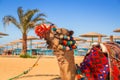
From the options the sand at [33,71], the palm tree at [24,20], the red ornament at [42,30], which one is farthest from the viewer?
the palm tree at [24,20]

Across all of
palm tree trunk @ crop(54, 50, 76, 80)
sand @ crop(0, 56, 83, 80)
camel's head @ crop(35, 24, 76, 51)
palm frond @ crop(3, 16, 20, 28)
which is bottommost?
sand @ crop(0, 56, 83, 80)

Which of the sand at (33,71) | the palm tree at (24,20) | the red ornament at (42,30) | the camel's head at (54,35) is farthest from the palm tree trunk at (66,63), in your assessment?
the palm tree at (24,20)

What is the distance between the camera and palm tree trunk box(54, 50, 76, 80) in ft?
12.9

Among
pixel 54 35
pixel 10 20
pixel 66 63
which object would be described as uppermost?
pixel 10 20

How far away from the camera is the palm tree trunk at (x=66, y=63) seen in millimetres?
3926

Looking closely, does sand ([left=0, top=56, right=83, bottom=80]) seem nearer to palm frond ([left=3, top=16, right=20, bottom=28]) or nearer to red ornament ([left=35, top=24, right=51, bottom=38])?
red ornament ([left=35, top=24, right=51, bottom=38])

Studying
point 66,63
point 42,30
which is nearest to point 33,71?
point 66,63

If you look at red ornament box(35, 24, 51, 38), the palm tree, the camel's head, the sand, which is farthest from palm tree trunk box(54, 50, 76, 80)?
the palm tree

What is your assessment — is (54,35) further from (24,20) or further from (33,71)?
(24,20)

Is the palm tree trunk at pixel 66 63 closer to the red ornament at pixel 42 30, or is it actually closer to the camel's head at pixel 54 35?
the camel's head at pixel 54 35

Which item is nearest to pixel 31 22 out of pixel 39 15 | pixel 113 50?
pixel 39 15

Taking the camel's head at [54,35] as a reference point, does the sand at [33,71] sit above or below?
below

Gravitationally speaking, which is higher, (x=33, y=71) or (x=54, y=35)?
(x=54, y=35)

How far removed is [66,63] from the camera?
3955 millimetres
